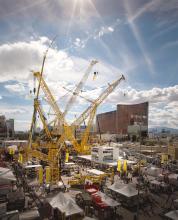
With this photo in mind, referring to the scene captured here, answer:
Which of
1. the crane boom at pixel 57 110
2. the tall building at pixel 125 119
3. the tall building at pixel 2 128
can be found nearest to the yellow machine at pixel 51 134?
the crane boom at pixel 57 110

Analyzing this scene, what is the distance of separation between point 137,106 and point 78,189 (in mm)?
114160

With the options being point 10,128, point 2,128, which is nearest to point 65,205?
point 2,128

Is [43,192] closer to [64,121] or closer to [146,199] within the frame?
[146,199]

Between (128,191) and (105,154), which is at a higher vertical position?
(105,154)

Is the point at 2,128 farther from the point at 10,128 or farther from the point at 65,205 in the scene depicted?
the point at 65,205

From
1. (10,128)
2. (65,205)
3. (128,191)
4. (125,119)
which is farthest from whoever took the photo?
(10,128)

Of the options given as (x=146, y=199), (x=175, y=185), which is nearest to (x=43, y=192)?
(x=146, y=199)

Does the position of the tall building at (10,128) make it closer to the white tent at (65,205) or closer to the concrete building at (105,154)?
the concrete building at (105,154)

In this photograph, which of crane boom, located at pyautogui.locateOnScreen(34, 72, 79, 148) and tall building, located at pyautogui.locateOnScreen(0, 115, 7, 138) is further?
tall building, located at pyautogui.locateOnScreen(0, 115, 7, 138)

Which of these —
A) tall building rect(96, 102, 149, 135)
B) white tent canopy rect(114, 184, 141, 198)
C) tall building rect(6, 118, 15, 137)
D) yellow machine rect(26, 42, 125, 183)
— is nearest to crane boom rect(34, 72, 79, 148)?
yellow machine rect(26, 42, 125, 183)

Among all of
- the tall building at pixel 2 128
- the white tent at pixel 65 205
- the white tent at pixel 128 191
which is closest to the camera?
the white tent at pixel 65 205

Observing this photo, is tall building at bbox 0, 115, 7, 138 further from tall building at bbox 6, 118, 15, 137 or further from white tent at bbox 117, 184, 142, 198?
white tent at bbox 117, 184, 142, 198

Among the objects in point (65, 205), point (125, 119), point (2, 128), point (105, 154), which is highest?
point (125, 119)

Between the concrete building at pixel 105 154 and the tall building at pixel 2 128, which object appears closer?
the concrete building at pixel 105 154
